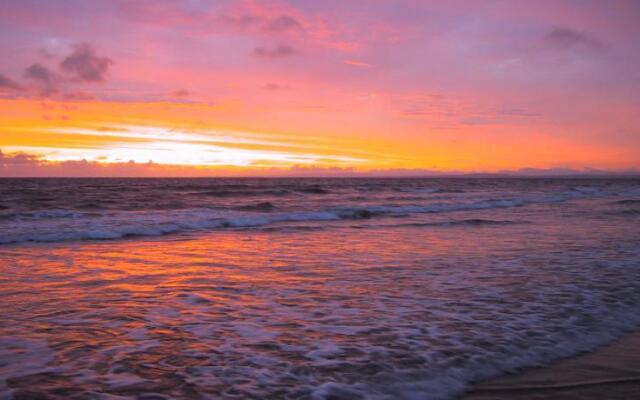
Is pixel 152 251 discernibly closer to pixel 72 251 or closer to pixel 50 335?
pixel 72 251

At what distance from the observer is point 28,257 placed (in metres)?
10.4

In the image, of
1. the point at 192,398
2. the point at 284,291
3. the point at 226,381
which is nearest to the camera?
the point at 192,398

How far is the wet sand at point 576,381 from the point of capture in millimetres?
3740

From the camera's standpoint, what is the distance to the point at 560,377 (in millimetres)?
4090

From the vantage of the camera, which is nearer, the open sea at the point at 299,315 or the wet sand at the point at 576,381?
the wet sand at the point at 576,381

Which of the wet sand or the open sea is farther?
the open sea

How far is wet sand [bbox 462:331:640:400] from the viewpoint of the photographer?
374 cm

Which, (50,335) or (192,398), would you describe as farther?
(50,335)

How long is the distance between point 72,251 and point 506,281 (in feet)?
30.7

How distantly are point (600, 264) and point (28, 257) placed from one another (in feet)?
37.6

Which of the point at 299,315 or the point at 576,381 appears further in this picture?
the point at 299,315

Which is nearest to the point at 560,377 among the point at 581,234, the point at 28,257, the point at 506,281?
the point at 506,281

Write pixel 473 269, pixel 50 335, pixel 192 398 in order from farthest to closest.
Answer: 1. pixel 473 269
2. pixel 50 335
3. pixel 192 398

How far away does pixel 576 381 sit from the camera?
4.00 m
